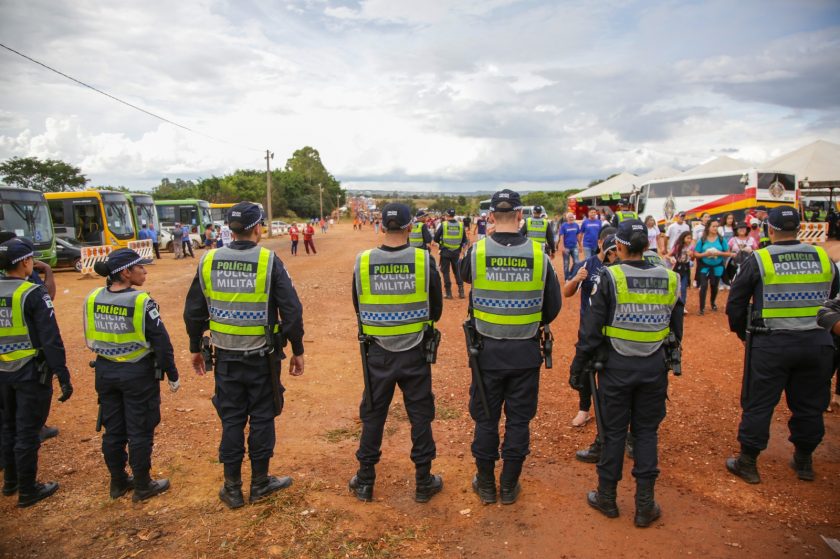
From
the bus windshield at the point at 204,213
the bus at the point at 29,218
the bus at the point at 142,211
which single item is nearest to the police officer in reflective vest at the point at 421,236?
the bus at the point at 29,218

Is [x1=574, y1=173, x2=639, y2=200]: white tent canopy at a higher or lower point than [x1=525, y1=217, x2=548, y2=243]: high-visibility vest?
higher

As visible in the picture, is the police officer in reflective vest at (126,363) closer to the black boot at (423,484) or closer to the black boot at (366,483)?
the black boot at (366,483)

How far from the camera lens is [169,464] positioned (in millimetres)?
4195

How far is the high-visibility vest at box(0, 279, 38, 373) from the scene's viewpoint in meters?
3.69

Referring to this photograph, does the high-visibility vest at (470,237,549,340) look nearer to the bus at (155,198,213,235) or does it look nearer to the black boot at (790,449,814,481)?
the black boot at (790,449,814,481)

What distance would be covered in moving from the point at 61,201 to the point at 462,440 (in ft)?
71.9

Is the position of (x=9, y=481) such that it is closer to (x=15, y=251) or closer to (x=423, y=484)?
(x=15, y=251)

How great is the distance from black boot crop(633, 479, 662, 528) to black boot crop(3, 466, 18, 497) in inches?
179

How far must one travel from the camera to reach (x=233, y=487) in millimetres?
3553

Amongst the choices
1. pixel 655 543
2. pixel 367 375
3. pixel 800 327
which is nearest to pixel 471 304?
pixel 367 375

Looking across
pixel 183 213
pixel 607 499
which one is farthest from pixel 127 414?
pixel 183 213

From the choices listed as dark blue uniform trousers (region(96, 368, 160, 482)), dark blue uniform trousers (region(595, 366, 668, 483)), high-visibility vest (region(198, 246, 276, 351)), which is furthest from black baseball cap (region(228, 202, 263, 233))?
dark blue uniform trousers (region(595, 366, 668, 483))

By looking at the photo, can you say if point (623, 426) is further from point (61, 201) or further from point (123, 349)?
point (61, 201)

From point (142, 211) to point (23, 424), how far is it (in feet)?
74.9
